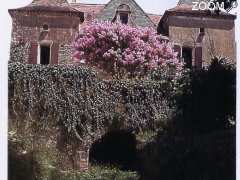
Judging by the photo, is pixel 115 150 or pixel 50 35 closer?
pixel 50 35

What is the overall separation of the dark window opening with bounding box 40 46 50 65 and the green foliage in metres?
0.11

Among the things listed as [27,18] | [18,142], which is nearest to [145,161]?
[18,142]

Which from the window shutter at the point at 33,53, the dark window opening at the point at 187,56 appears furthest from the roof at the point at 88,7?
the dark window opening at the point at 187,56

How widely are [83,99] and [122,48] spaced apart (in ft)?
3.99

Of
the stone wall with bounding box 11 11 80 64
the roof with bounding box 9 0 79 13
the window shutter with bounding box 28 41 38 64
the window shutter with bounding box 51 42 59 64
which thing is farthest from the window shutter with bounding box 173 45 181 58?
the window shutter with bounding box 28 41 38 64

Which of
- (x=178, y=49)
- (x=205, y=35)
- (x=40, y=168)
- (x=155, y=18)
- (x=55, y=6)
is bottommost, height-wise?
(x=40, y=168)

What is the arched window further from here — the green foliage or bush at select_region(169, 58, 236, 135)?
bush at select_region(169, 58, 236, 135)

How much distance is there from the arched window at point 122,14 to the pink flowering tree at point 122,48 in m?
0.11

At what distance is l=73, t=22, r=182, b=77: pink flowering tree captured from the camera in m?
11.4

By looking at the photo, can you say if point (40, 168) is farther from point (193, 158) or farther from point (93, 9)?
point (93, 9)

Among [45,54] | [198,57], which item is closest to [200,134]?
[198,57]

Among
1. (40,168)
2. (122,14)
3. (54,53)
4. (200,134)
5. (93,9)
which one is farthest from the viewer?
(122,14)

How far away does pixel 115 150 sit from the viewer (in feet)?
41.1

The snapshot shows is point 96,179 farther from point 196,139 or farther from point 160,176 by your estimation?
point 196,139
